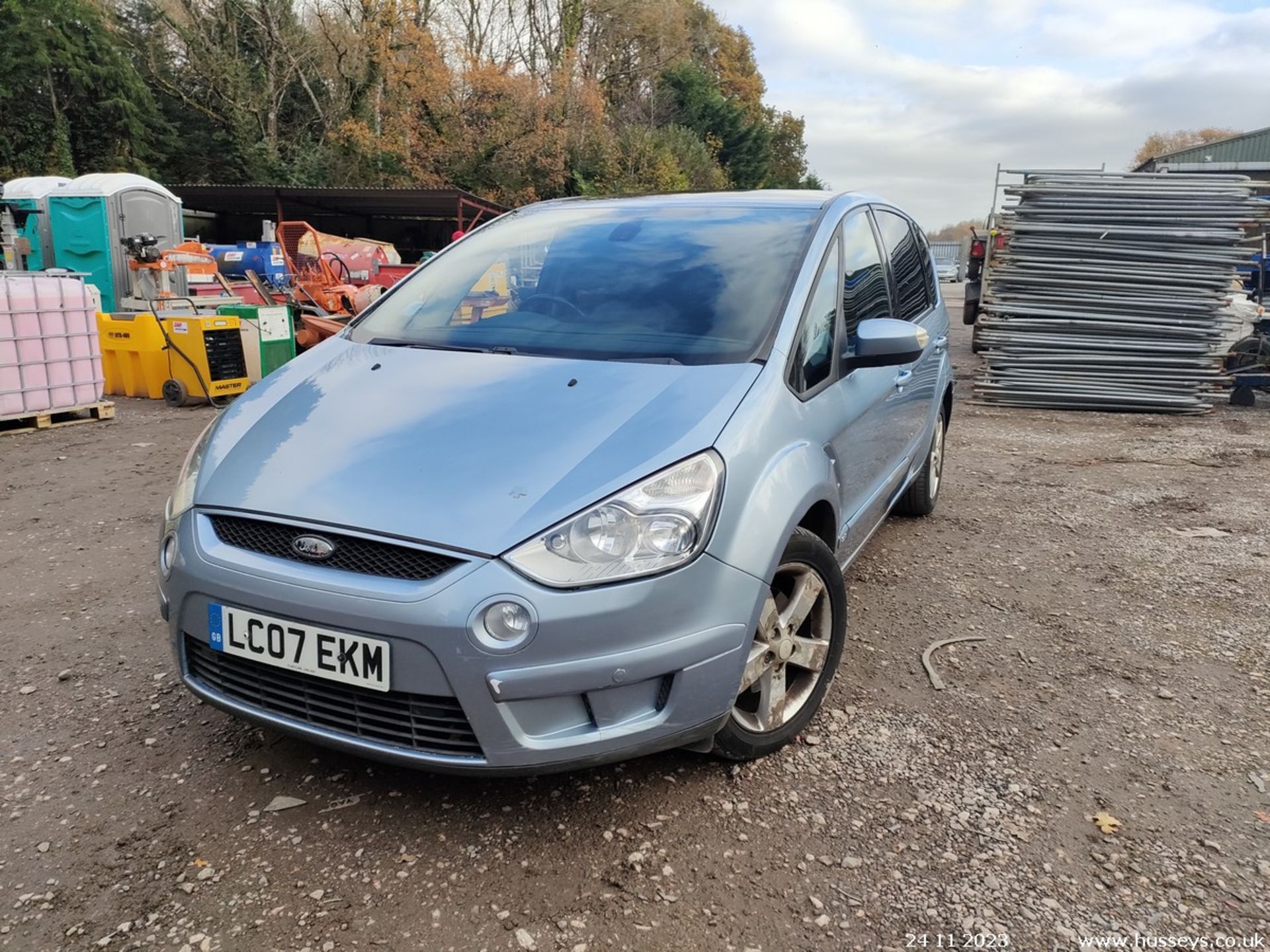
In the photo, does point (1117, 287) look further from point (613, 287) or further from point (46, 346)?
point (46, 346)

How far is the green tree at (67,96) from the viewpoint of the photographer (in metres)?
23.9

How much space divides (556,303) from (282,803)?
177cm

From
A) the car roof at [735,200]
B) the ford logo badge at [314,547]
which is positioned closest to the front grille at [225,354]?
the car roof at [735,200]

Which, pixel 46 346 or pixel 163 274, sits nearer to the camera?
pixel 46 346

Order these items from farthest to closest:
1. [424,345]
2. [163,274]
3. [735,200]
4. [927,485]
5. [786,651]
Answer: [163,274] → [927,485] → [735,200] → [424,345] → [786,651]

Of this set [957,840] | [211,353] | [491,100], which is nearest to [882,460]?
[957,840]

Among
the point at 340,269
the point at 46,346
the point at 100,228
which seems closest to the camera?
the point at 46,346

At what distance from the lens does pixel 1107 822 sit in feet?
7.93

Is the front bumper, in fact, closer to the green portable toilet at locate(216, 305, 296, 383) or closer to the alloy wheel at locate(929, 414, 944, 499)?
the alloy wheel at locate(929, 414, 944, 499)

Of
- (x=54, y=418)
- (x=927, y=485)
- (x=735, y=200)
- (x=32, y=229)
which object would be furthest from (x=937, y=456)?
(x=32, y=229)

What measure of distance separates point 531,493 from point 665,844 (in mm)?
967

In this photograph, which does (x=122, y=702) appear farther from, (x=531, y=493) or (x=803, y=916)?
(x=803, y=916)

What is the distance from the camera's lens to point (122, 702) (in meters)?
2.98
